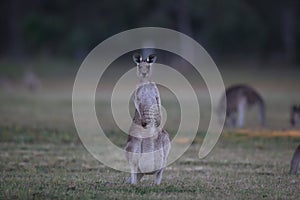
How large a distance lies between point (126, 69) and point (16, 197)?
137 ft

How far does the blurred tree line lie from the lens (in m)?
56.4

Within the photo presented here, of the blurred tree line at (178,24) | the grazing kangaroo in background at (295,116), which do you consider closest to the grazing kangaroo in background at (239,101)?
the grazing kangaroo in background at (295,116)

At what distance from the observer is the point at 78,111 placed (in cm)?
2659

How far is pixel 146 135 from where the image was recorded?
34.4 feet

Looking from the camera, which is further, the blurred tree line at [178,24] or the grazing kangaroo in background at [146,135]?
the blurred tree line at [178,24]

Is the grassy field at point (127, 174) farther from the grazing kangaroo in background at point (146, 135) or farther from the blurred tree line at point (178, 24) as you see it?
the blurred tree line at point (178, 24)

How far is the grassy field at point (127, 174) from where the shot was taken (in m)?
10.2

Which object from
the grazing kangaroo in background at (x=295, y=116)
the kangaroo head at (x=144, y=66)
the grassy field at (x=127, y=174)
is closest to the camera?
the grassy field at (x=127, y=174)

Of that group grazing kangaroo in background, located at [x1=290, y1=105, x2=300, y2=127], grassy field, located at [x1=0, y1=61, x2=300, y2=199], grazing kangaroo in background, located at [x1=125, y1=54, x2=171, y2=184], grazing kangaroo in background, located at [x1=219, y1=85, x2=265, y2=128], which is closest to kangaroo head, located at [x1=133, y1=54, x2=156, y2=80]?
grazing kangaroo in background, located at [x1=125, y1=54, x2=171, y2=184]

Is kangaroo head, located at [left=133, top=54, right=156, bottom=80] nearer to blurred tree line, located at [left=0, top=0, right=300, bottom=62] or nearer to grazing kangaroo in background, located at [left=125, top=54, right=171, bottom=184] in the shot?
grazing kangaroo in background, located at [left=125, top=54, right=171, bottom=184]

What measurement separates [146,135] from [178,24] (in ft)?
153

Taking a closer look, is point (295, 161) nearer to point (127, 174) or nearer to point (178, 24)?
point (127, 174)

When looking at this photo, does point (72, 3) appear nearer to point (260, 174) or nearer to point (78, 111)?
point (78, 111)

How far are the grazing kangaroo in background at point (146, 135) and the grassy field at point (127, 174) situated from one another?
33cm
